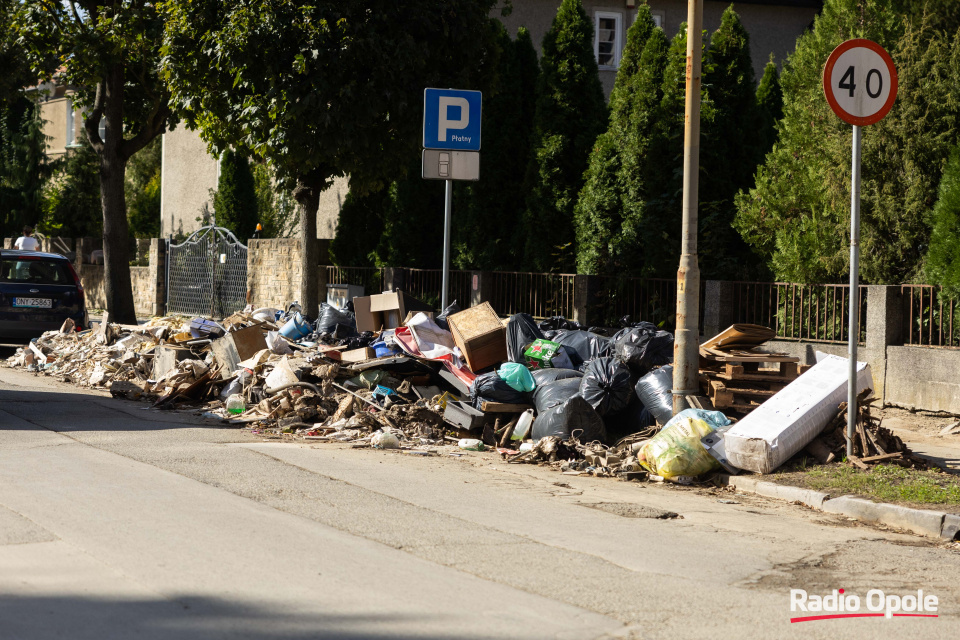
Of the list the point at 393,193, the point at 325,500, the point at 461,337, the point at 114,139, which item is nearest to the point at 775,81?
the point at 393,193

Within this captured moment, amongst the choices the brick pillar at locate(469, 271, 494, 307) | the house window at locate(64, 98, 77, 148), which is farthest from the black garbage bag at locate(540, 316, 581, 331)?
the house window at locate(64, 98, 77, 148)

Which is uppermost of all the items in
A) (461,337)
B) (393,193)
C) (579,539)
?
(393,193)

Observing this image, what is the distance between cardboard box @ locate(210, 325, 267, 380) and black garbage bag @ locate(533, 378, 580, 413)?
14.1ft

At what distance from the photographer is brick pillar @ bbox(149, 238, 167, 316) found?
26.6 m

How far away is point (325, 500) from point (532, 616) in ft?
9.23

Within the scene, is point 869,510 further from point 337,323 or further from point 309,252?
point 309,252

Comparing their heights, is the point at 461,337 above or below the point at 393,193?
below

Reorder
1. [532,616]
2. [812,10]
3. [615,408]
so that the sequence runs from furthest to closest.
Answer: [812,10], [615,408], [532,616]

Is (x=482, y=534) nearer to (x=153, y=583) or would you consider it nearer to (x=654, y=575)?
(x=654, y=575)

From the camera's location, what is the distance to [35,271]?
686 inches

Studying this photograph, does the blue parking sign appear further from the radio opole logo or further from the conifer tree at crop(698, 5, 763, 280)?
the radio opole logo

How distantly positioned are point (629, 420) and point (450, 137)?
378 cm

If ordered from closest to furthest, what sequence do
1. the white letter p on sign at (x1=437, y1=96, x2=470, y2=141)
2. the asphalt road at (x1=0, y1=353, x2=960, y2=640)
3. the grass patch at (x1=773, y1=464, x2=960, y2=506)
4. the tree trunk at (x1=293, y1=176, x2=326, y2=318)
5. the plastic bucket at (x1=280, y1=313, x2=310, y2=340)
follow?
the asphalt road at (x1=0, y1=353, x2=960, y2=640), the grass patch at (x1=773, y1=464, x2=960, y2=506), the white letter p on sign at (x1=437, y1=96, x2=470, y2=141), the plastic bucket at (x1=280, y1=313, x2=310, y2=340), the tree trunk at (x1=293, y1=176, x2=326, y2=318)

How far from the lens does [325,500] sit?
7.02 meters
